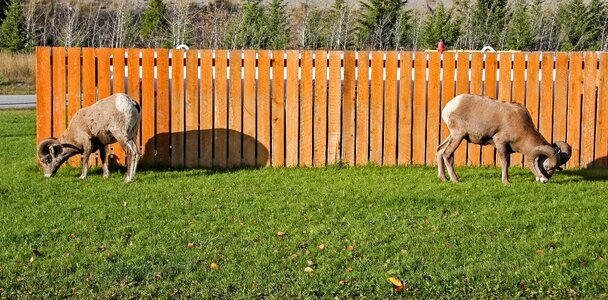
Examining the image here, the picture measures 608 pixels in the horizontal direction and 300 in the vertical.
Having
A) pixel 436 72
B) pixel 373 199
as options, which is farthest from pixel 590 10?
pixel 373 199

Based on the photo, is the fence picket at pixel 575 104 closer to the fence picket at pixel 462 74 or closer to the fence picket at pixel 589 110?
the fence picket at pixel 589 110

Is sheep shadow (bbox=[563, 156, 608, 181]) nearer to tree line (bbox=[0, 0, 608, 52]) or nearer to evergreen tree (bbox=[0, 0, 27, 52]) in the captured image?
tree line (bbox=[0, 0, 608, 52])

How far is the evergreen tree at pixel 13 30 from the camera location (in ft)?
136

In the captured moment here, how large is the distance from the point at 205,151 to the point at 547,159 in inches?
197

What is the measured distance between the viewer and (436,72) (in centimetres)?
1220

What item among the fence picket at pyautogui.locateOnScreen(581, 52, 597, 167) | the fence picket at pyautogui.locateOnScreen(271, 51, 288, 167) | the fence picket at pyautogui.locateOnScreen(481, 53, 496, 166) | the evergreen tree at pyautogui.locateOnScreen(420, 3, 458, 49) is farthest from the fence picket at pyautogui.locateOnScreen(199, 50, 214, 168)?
the evergreen tree at pyautogui.locateOnScreen(420, 3, 458, 49)

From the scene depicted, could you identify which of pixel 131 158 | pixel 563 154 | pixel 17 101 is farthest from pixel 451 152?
pixel 17 101

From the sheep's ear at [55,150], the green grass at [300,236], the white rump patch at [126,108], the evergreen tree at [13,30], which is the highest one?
the evergreen tree at [13,30]

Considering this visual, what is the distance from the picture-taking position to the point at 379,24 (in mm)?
45312

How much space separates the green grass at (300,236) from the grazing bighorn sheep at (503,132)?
32cm

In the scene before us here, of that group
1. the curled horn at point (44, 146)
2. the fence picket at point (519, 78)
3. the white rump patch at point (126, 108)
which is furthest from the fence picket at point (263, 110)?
the fence picket at point (519, 78)

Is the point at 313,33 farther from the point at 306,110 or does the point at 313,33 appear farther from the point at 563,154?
the point at 563,154

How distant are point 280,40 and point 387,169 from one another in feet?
99.6

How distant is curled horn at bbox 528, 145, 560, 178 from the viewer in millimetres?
10180
